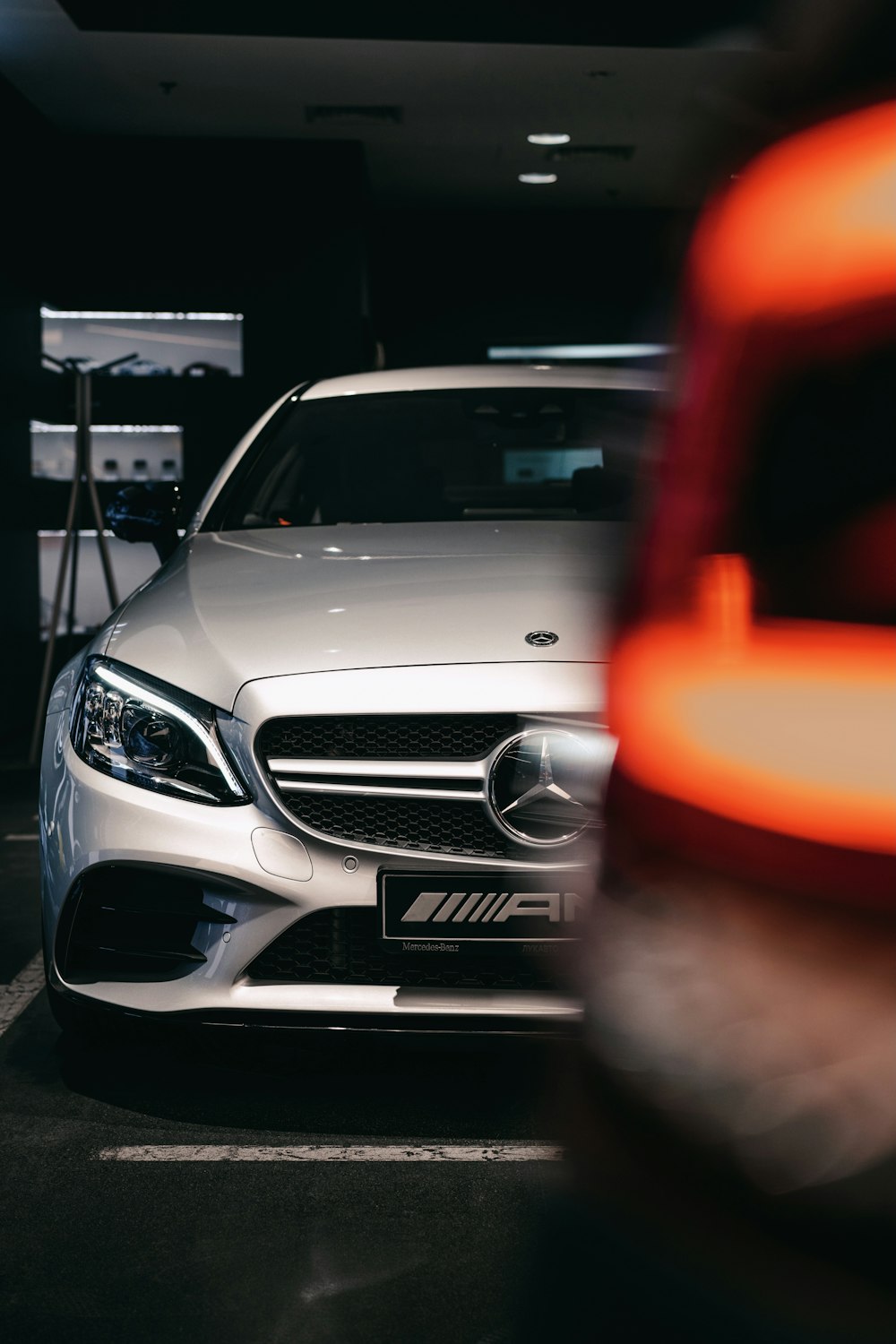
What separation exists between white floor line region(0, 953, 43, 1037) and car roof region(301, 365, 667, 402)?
168 cm

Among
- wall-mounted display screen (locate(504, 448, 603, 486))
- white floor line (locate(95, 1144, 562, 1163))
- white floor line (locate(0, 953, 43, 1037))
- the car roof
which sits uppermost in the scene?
the car roof

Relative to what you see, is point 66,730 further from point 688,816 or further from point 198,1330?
point 688,816

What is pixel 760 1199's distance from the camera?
113cm

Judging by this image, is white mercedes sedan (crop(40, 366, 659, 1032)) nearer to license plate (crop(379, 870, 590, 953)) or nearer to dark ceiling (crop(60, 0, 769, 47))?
license plate (crop(379, 870, 590, 953))

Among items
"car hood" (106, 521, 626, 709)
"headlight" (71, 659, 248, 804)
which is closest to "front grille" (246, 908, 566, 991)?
"headlight" (71, 659, 248, 804)

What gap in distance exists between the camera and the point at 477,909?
90.8 inches

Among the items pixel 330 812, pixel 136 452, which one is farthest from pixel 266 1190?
pixel 136 452

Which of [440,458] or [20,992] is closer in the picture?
[20,992]

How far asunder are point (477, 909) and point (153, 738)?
633 mm

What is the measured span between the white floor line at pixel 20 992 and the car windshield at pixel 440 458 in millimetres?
1219

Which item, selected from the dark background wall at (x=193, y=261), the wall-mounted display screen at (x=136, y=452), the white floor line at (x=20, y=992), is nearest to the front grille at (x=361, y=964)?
the white floor line at (x=20, y=992)

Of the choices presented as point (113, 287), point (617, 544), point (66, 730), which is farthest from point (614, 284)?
point (66, 730)

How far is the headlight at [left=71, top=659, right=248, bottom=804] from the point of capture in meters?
2.38

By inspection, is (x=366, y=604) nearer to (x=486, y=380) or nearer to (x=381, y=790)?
(x=381, y=790)
